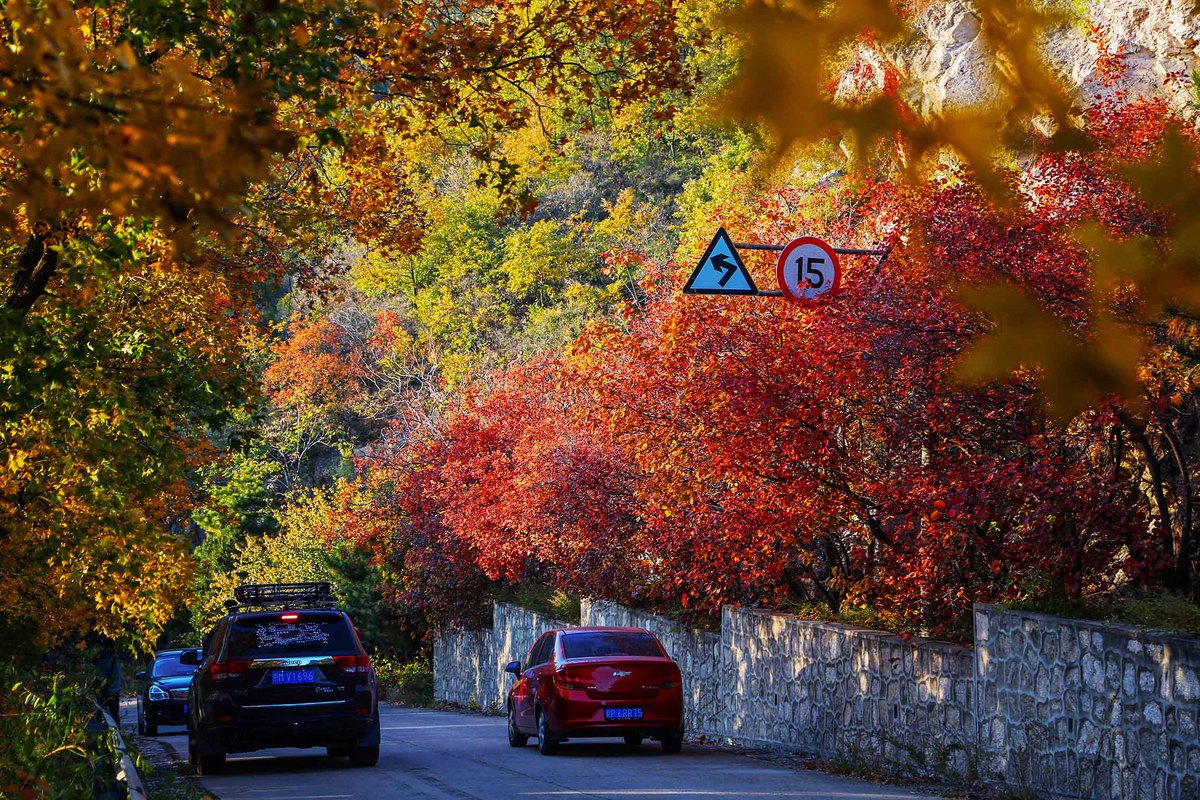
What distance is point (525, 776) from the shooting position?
1570 centimetres

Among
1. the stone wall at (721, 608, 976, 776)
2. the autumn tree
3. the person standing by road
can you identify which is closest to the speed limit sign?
the autumn tree

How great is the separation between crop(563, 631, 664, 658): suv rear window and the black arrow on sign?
5.98 metres

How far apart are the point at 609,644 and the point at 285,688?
14.2 ft

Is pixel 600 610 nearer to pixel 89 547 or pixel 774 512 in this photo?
pixel 774 512

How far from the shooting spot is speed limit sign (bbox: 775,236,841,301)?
1557 cm

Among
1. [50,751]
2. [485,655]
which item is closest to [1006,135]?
[50,751]

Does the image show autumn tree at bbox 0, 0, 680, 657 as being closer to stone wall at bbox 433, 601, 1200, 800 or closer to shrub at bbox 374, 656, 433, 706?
stone wall at bbox 433, 601, 1200, 800

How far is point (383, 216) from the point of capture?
1683 centimetres

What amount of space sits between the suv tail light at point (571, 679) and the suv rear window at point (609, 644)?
464 millimetres

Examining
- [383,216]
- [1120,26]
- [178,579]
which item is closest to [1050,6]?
[383,216]

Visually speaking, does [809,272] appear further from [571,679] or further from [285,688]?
[285,688]

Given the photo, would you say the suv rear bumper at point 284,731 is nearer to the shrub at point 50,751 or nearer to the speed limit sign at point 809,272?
the shrub at point 50,751

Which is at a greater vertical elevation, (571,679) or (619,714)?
(571,679)

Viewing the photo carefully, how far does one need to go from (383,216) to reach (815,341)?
203 inches
